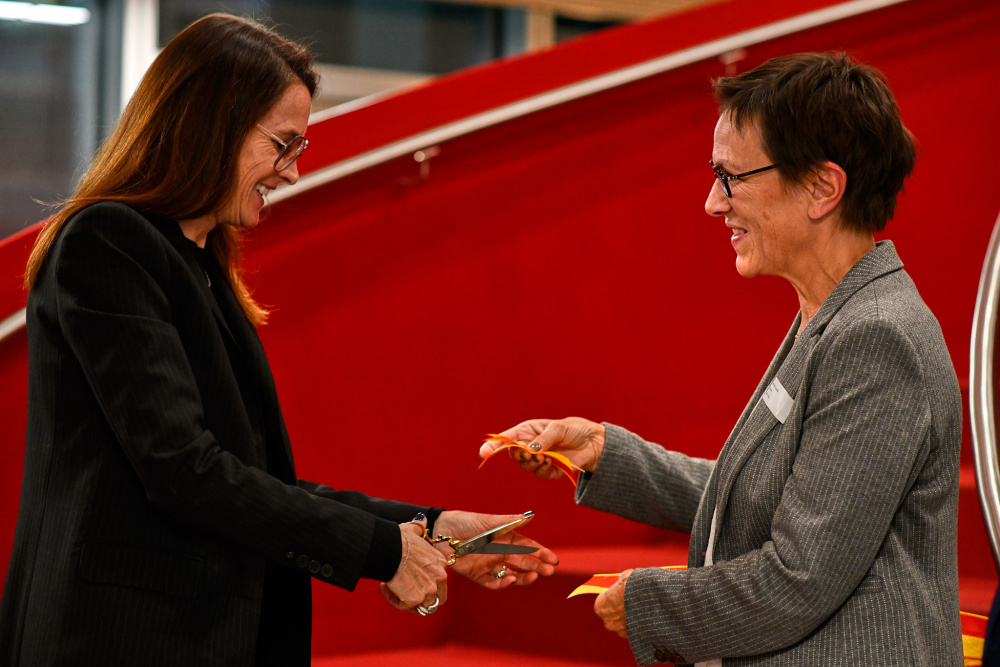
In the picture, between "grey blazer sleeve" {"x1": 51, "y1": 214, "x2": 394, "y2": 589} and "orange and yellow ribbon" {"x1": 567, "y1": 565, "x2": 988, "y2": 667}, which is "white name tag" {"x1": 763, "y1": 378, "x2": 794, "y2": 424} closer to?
"orange and yellow ribbon" {"x1": 567, "y1": 565, "x2": 988, "y2": 667}

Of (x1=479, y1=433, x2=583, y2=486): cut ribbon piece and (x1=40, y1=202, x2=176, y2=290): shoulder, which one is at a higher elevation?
(x1=40, y1=202, x2=176, y2=290): shoulder

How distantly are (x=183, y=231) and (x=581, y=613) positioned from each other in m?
1.42

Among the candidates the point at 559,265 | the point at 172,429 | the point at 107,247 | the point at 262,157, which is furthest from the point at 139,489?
the point at 559,265

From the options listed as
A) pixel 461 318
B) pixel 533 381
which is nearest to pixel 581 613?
pixel 533 381

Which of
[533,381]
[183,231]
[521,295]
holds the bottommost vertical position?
[533,381]

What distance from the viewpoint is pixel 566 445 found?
6.64 feet

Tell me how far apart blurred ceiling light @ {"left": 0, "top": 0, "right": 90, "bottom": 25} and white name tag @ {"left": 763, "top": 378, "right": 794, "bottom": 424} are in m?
5.43

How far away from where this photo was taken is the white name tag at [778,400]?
60.4 inches

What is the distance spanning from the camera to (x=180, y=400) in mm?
1527

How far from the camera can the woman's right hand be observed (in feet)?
5.71

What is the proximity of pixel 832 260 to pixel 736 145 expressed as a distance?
9.7 inches

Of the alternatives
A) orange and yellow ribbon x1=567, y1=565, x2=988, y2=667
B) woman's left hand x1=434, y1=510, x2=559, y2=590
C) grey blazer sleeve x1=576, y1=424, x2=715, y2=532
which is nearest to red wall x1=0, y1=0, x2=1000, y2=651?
orange and yellow ribbon x1=567, y1=565, x2=988, y2=667

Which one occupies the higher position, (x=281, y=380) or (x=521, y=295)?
(x=521, y=295)

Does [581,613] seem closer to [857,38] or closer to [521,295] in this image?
[521,295]
